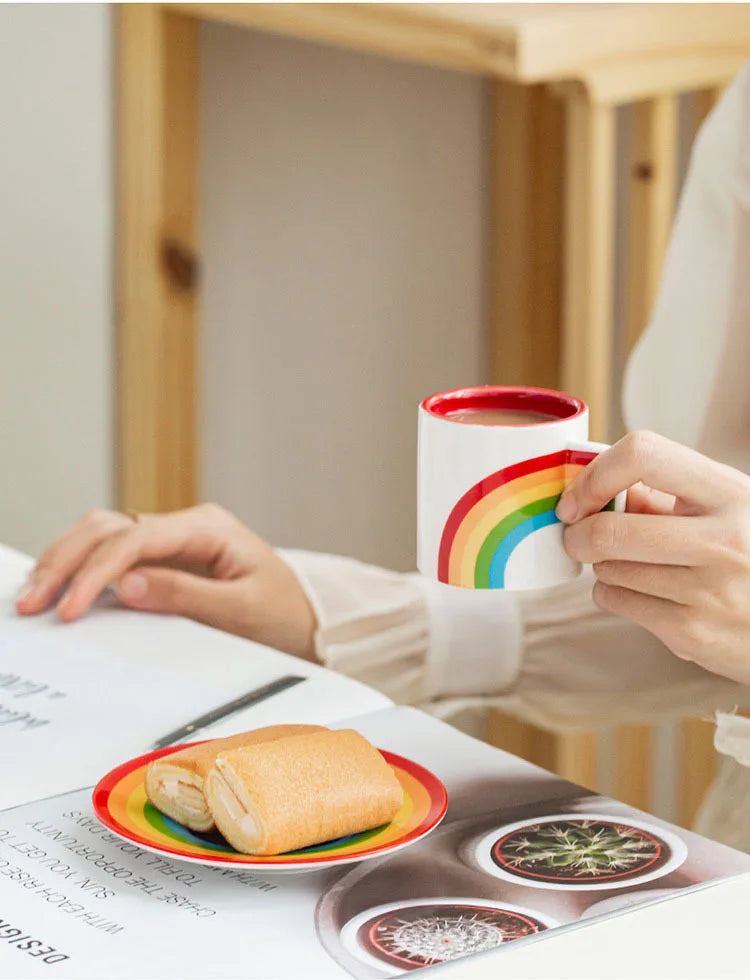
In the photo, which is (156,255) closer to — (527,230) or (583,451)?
(527,230)

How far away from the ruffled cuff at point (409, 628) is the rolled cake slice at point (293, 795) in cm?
30

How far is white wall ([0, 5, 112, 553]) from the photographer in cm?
165

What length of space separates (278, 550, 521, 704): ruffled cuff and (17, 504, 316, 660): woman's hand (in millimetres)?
19

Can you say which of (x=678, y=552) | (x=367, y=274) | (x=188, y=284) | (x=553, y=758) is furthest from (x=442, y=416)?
(x=367, y=274)

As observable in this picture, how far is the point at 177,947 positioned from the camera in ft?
1.54

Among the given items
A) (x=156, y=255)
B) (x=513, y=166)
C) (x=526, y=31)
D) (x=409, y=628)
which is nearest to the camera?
(x=409, y=628)

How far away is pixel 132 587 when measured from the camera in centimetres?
83

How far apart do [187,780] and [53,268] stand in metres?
1.28

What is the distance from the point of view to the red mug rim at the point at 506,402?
0.65m

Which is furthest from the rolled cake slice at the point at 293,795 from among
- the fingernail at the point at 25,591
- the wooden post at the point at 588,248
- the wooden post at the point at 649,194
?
the wooden post at the point at 649,194

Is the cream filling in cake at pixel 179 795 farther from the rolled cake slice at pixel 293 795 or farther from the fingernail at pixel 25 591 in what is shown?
the fingernail at pixel 25 591

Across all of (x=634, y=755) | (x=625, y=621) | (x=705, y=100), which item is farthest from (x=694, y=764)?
(x=705, y=100)

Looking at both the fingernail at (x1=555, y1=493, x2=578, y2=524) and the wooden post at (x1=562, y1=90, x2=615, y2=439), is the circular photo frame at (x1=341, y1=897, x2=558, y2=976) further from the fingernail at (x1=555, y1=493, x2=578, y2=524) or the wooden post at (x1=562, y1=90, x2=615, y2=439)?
the wooden post at (x1=562, y1=90, x2=615, y2=439)

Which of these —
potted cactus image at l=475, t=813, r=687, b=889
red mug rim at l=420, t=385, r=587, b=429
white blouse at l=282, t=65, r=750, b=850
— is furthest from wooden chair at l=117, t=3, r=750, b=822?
potted cactus image at l=475, t=813, r=687, b=889
